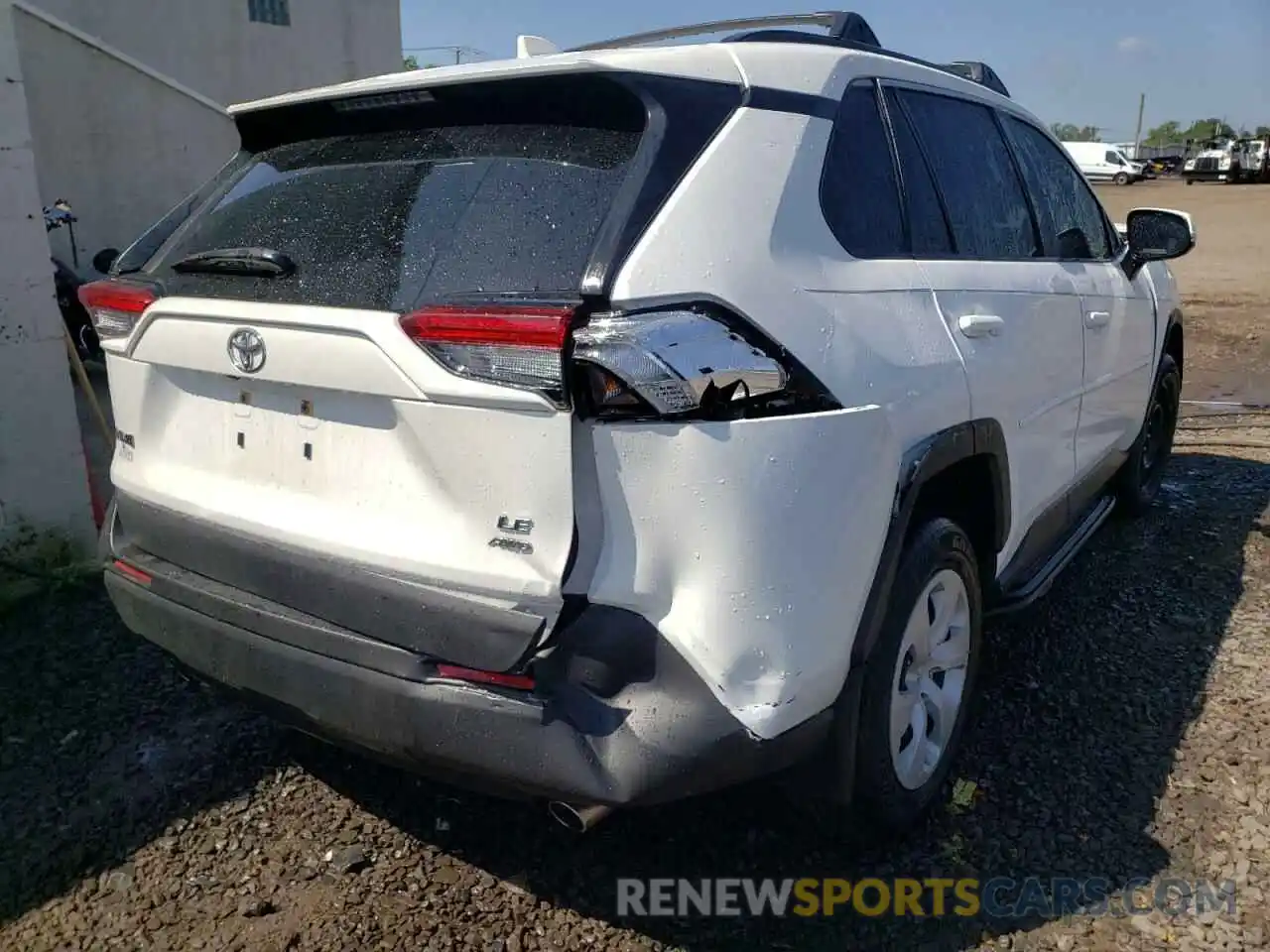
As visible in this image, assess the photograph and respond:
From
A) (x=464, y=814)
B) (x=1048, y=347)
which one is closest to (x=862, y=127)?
(x=1048, y=347)

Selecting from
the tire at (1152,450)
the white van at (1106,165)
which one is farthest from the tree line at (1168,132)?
the tire at (1152,450)

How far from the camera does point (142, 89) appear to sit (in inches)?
349

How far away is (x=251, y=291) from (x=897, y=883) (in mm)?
2026

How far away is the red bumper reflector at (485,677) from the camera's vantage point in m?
1.95

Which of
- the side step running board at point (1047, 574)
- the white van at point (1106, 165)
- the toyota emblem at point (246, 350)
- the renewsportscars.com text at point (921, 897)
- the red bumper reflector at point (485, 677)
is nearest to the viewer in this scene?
the red bumper reflector at point (485, 677)

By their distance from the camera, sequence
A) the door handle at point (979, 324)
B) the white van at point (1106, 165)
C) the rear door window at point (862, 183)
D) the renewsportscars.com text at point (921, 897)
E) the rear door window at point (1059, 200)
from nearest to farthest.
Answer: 1. the rear door window at point (862, 183)
2. the renewsportscars.com text at point (921, 897)
3. the door handle at point (979, 324)
4. the rear door window at point (1059, 200)
5. the white van at point (1106, 165)

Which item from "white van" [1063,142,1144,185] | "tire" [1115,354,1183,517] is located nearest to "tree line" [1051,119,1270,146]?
"white van" [1063,142,1144,185]

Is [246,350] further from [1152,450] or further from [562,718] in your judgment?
[1152,450]

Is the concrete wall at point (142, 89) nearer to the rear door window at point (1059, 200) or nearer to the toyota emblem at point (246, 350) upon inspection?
the toyota emblem at point (246, 350)

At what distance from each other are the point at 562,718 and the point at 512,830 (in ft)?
3.17

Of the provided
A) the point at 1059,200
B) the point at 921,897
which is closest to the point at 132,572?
the point at 921,897

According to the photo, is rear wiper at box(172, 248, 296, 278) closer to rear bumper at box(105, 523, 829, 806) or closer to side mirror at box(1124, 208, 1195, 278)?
rear bumper at box(105, 523, 829, 806)

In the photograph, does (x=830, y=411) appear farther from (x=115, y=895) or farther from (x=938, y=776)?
(x=115, y=895)

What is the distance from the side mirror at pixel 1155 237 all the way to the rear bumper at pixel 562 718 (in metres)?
3.03
